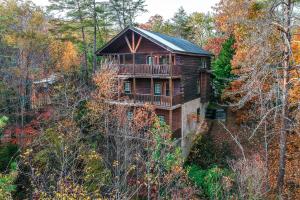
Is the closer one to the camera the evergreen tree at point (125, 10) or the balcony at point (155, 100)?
the balcony at point (155, 100)

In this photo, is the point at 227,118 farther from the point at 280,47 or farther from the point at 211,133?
the point at 280,47

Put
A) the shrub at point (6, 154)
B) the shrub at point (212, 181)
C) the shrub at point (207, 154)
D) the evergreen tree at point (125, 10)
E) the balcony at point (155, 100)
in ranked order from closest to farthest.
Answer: the shrub at point (212, 181), the shrub at point (6, 154), the balcony at point (155, 100), the shrub at point (207, 154), the evergreen tree at point (125, 10)

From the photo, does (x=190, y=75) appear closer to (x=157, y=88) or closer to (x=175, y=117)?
(x=157, y=88)

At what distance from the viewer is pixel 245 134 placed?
24016 millimetres

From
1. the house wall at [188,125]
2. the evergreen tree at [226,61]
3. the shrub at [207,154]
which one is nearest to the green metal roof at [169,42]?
the evergreen tree at [226,61]

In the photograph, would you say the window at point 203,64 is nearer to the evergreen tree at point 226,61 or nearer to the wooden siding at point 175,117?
the evergreen tree at point 226,61

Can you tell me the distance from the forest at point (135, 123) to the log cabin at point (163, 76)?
1.45 m

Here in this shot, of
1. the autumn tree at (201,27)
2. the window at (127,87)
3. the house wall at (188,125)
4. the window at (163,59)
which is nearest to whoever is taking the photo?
the house wall at (188,125)

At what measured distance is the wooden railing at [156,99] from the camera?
70.3 ft

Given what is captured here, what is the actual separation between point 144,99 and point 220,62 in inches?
385

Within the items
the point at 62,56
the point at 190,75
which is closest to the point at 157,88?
the point at 190,75

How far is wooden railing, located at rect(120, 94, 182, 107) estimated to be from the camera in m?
21.4

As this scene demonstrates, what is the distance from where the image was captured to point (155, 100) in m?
22.5

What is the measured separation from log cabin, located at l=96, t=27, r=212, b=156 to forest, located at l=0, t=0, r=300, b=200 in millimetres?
1449
